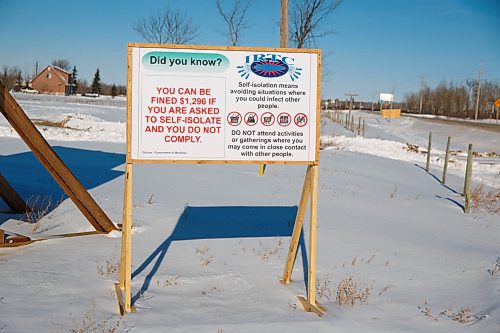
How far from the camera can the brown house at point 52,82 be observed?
11120 centimetres

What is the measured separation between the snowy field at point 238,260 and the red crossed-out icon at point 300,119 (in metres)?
1.81

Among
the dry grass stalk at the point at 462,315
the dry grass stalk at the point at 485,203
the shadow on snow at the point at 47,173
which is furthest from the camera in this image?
the dry grass stalk at the point at 485,203

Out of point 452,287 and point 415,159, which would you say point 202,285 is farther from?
point 415,159

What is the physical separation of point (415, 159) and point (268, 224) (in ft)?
69.0

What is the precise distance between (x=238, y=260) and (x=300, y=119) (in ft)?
7.34

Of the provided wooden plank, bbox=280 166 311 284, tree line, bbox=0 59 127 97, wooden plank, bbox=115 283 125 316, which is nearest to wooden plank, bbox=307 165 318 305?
wooden plank, bbox=280 166 311 284

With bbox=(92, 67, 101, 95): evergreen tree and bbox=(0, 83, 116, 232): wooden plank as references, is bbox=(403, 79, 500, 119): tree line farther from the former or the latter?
bbox=(0, 83, 116, 232): wooden plank

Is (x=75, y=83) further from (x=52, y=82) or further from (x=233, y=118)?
(x=233, y=118)

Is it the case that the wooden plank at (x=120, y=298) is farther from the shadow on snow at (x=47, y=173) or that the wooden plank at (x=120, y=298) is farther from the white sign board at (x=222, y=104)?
the shadow on snow at (x=47, y=173)

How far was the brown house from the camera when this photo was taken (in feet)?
365

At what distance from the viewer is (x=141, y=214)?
8.66 m

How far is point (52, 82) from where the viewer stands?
11256 centimetres

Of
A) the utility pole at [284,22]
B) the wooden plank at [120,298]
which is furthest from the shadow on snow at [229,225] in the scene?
the utility pole at [284,22]

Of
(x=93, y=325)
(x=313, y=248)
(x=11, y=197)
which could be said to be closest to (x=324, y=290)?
(x=313, y=248)
